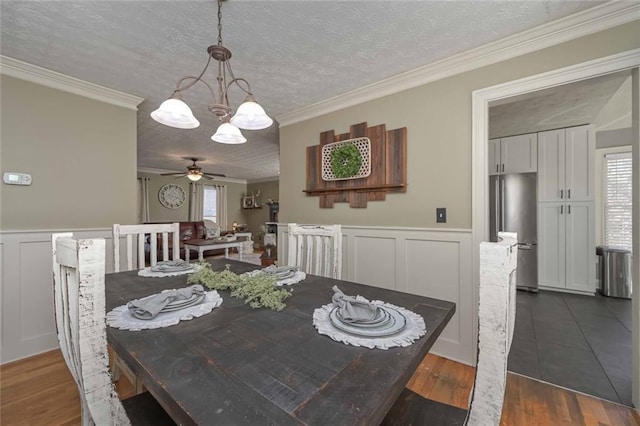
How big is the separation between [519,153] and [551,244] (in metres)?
1.39

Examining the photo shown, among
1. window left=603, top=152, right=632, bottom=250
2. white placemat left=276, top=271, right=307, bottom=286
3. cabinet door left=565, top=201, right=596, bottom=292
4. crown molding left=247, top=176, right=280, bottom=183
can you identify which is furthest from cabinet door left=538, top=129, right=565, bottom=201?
crown molding left=247, top=176, right=280, bottom=183

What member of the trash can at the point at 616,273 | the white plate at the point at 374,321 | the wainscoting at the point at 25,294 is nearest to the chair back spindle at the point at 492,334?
the white plate at the point at 374,321

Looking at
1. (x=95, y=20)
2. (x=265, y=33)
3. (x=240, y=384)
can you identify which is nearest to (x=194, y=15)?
(x=265, y=33)

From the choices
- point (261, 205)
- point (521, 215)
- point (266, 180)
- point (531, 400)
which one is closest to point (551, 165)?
point (521, 215)

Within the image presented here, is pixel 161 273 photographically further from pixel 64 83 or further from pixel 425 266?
pixel 64 83

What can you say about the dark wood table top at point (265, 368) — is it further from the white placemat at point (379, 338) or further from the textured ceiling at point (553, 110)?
the textured ceiling at point (553, 110)

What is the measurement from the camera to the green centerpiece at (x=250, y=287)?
1.06 m

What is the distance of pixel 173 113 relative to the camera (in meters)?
1.40

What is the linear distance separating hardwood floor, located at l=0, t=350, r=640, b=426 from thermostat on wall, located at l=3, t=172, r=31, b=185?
1.41 m

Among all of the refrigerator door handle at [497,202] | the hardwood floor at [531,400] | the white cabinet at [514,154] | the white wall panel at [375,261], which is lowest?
the hardwood floor at [531,400]

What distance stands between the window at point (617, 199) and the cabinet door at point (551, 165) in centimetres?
90

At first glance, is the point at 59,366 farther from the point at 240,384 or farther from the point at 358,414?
the point at 358,414

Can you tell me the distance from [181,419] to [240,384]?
0.12 m

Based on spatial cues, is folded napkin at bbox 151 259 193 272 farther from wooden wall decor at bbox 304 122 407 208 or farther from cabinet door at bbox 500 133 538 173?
cabinet door at bbox 500 133 538 173
